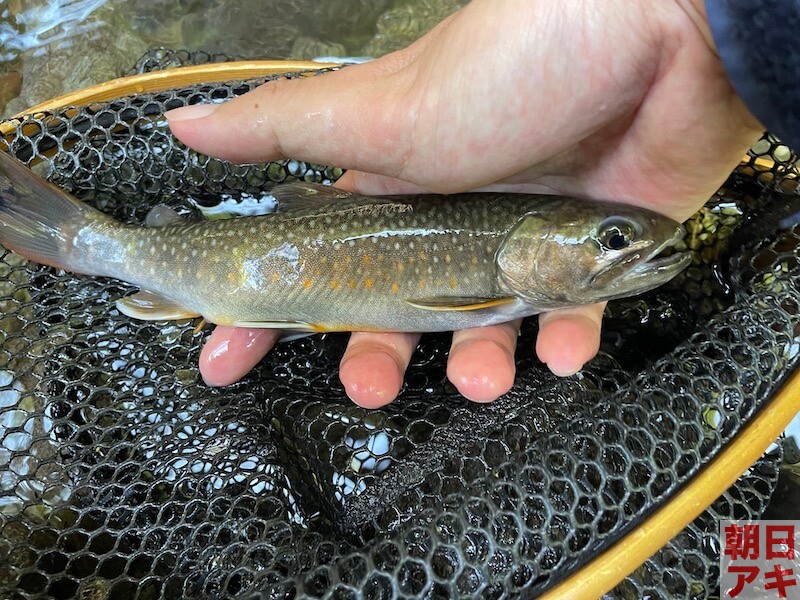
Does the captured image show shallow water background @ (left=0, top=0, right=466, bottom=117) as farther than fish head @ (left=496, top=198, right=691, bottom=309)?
Yes

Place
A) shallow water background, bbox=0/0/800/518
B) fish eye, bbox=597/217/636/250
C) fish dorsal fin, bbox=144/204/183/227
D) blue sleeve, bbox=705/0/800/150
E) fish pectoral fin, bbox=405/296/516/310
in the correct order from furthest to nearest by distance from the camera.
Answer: shallow water background, bbox=0/0/800/518, fish dorsal fin, bbox=144/204/183/227, fish pectoral fin, bbox=405/296/516/310, fish eye, bbox=597/217/636/250, blue sleeve, bbox=705/0/800/150

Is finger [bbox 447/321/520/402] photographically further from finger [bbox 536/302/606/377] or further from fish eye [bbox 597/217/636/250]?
fish eye [bbox 597/217/636/250]

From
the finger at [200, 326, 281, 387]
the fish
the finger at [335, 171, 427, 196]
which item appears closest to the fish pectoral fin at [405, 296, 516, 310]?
the fish

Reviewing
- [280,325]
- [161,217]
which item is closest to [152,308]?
[161,217]

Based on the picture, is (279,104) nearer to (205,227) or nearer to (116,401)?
(205,227)

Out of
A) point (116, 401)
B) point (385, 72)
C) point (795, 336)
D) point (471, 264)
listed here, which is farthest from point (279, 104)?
point (795, 336)

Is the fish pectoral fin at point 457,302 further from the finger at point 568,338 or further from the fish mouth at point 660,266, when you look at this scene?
the fish mouth at point 660,266
